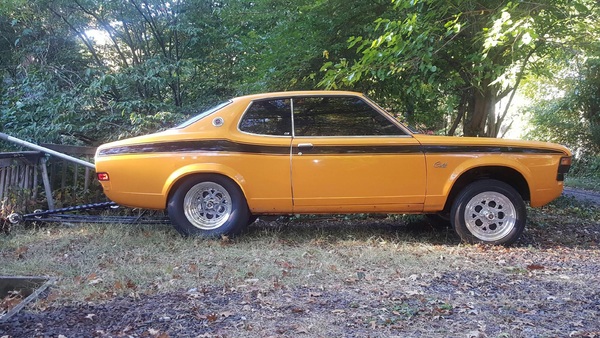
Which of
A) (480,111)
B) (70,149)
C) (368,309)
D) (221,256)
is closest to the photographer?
(368,309)

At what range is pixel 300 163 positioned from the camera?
203 inches

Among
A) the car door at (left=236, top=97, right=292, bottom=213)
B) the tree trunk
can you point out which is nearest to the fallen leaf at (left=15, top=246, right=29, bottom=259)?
the car door at (left=236, top=97, right=292, bottom=213)

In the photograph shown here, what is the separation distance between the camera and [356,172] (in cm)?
517

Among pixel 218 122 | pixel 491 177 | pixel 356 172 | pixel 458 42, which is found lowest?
pixel 491 177

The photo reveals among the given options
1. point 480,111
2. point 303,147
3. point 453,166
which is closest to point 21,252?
point 303,147

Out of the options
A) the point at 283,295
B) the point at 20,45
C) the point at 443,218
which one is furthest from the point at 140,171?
the point at 20,45

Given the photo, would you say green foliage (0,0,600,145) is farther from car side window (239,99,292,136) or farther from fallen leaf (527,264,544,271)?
fallen leaf (527,264,544,271)

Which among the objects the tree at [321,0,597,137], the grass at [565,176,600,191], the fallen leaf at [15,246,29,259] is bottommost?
the grass at [565,176,600,191]

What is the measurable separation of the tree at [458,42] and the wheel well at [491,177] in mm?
1346

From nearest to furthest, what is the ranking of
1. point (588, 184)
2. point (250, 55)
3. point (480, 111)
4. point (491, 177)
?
point (491, 177) < point (250, 55) < point (480, 111) < point (588, 184)

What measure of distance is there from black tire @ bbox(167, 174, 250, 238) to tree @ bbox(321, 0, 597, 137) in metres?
2.38

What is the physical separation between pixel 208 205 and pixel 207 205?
0.01 metres

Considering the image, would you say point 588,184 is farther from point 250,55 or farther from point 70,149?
point 70,149

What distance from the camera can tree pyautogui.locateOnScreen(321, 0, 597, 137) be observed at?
617 cm
